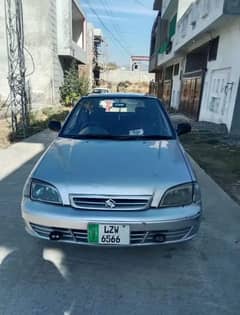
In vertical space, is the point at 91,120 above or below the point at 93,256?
above

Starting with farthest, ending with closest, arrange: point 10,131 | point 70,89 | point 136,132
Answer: point 70,89 < point 10,131 < point 136,132

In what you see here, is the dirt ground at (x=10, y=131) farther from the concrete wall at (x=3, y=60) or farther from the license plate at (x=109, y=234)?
the license plate at (x=109, y=234)

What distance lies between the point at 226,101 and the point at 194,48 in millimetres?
7057

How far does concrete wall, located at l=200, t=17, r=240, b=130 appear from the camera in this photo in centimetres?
969

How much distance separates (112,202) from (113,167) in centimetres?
42

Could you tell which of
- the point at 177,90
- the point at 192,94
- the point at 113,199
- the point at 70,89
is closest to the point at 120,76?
the point at 177,90

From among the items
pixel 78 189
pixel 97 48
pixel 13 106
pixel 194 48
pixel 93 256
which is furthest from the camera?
pixel 97 48

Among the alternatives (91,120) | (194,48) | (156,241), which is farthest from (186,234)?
(194,48)

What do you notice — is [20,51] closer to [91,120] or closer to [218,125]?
[91,120]

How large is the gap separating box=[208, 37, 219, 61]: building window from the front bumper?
11.2 metres

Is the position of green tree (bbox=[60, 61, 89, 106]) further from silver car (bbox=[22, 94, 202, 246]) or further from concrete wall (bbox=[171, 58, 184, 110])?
silver car (bbox=[22, 94, 202, 246])

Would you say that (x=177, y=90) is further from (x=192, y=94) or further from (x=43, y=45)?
(x=43, y=45)

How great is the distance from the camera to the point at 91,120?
12.6ft

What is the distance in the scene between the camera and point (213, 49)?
41.1 ft
